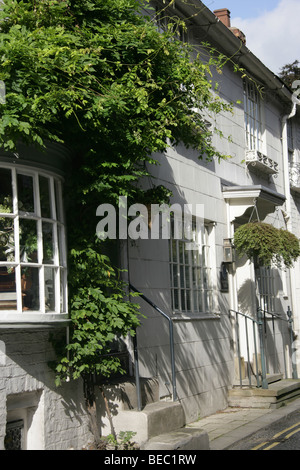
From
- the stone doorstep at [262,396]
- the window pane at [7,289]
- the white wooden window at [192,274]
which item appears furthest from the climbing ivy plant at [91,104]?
the stone doorstep at [262,396]

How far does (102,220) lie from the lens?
7.35 metres

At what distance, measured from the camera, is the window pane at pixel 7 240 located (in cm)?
620

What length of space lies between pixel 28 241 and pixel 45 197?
539mm

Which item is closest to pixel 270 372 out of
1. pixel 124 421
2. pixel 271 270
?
pixel 271 270

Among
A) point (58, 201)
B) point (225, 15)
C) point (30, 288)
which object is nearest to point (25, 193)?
point (58, 201)

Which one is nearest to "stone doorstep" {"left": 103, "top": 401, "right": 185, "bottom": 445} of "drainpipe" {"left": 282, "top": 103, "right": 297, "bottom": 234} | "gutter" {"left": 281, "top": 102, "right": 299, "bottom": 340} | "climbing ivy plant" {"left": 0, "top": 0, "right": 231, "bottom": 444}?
"climbing ivy plant" {"left": 0, "top": 0, "right": 231, "bottom": 444}

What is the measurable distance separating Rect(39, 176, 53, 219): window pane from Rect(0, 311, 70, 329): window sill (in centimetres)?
103

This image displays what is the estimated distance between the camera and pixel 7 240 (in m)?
6.24

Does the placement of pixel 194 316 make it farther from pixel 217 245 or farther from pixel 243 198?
pixel 243 198

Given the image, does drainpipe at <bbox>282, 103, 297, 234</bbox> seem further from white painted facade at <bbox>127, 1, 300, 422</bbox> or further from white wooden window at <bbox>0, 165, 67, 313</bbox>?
white wooden window at <bbox>0, 165, 67, 313</bbox>

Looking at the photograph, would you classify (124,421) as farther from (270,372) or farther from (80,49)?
(270,372)

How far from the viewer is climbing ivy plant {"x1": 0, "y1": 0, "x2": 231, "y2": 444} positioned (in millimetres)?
6121

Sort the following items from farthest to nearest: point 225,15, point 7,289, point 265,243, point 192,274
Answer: point 225,15, point 265,243, point 192,274, point 7,289

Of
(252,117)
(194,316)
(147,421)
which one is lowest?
(147,421)
